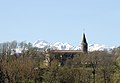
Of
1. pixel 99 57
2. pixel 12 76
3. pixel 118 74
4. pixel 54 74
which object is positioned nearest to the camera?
pixel 118 74

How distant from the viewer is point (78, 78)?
7731cm

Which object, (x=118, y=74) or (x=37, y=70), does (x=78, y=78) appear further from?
(x=118, y=74)

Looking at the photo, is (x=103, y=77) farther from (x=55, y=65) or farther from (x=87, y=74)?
(x=55, y=65)

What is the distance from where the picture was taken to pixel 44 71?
7769 cm

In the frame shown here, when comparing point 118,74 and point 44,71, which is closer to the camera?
point 118,74

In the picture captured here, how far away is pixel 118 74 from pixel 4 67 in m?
26.8

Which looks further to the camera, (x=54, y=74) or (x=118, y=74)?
(x=54, y=74)

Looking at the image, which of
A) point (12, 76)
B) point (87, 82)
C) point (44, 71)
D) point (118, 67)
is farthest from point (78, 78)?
point (118, 67)

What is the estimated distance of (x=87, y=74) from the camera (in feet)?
259

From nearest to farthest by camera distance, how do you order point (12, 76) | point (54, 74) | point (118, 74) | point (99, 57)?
point (118, 74) → point (12, 76) → point (54, 74) → point (99, 57)

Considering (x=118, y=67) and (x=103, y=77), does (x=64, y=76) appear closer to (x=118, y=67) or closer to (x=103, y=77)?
(x=103, y=77)

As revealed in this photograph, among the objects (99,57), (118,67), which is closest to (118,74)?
(118,67)

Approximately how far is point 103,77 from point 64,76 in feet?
26.0

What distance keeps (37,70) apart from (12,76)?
6540 mm
